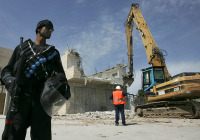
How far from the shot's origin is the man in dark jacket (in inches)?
55.2

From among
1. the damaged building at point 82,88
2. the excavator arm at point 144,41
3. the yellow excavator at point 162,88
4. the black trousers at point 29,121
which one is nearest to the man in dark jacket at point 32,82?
the black trousers at point 29,121

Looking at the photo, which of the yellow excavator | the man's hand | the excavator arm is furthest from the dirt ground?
the excavator arm

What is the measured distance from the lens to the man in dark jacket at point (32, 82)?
140 cm

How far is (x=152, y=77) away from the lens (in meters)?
10.3

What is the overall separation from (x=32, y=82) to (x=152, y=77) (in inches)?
378

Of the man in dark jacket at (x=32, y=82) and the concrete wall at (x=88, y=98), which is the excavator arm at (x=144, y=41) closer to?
the concrete wall at (x=88, y=98)

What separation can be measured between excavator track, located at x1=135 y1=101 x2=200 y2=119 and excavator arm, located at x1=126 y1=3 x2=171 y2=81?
201 cm

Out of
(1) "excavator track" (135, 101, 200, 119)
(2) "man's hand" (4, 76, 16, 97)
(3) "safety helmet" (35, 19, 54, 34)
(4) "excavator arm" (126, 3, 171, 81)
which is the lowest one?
(1) "excavator track" (135, 101, 200, 119)

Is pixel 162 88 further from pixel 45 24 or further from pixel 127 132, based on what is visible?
pixel 45 24

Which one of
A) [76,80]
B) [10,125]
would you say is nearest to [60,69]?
[10,125]

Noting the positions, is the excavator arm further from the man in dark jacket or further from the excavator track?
the man in dark jacket

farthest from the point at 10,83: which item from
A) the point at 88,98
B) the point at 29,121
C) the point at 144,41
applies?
the point at 88,98

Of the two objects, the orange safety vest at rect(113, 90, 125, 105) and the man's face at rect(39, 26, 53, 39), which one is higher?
the man's face at rect(39, 26, 53, 39)

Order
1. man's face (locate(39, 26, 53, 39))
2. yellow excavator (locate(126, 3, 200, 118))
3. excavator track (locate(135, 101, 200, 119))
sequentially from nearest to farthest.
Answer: man's face (locate(39, 26, 53, 39)) < yellow excavator (locate(126, 3, 200, 118)) < excavator track (locate(135, 101, 200, 119))
